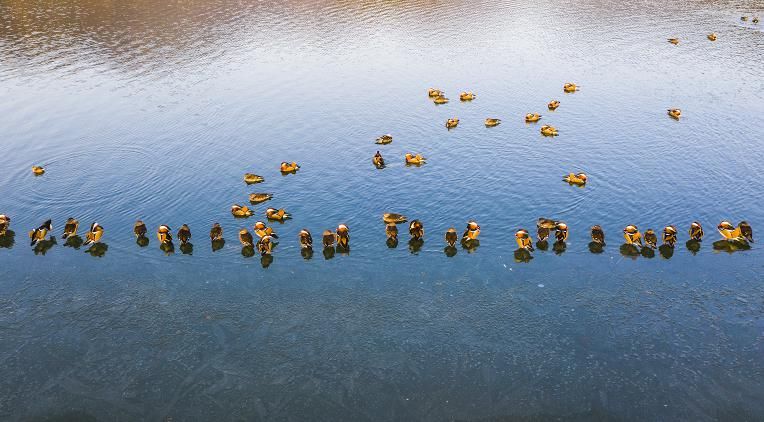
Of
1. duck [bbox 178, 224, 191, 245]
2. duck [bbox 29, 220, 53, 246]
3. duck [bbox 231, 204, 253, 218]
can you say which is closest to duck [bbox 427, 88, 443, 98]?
duck [bbox 231, 204, 253, 218]

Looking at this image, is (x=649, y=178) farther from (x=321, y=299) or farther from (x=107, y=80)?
(x=107, y=80)

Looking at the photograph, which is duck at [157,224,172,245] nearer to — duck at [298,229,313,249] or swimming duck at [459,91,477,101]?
duck at [298,229,313,249]

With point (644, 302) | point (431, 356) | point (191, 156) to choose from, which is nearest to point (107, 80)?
point (191, 156)

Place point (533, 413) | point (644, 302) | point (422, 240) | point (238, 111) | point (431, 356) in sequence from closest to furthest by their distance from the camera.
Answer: point (533, 413)
point (431, 356)
point (644, 302)
point (422, 240)
point (238, 111)

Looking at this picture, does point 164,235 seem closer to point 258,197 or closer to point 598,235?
point 258,197

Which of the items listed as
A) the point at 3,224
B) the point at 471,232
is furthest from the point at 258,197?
the point at 3,224

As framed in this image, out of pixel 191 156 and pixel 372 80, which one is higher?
pixel 372 80
